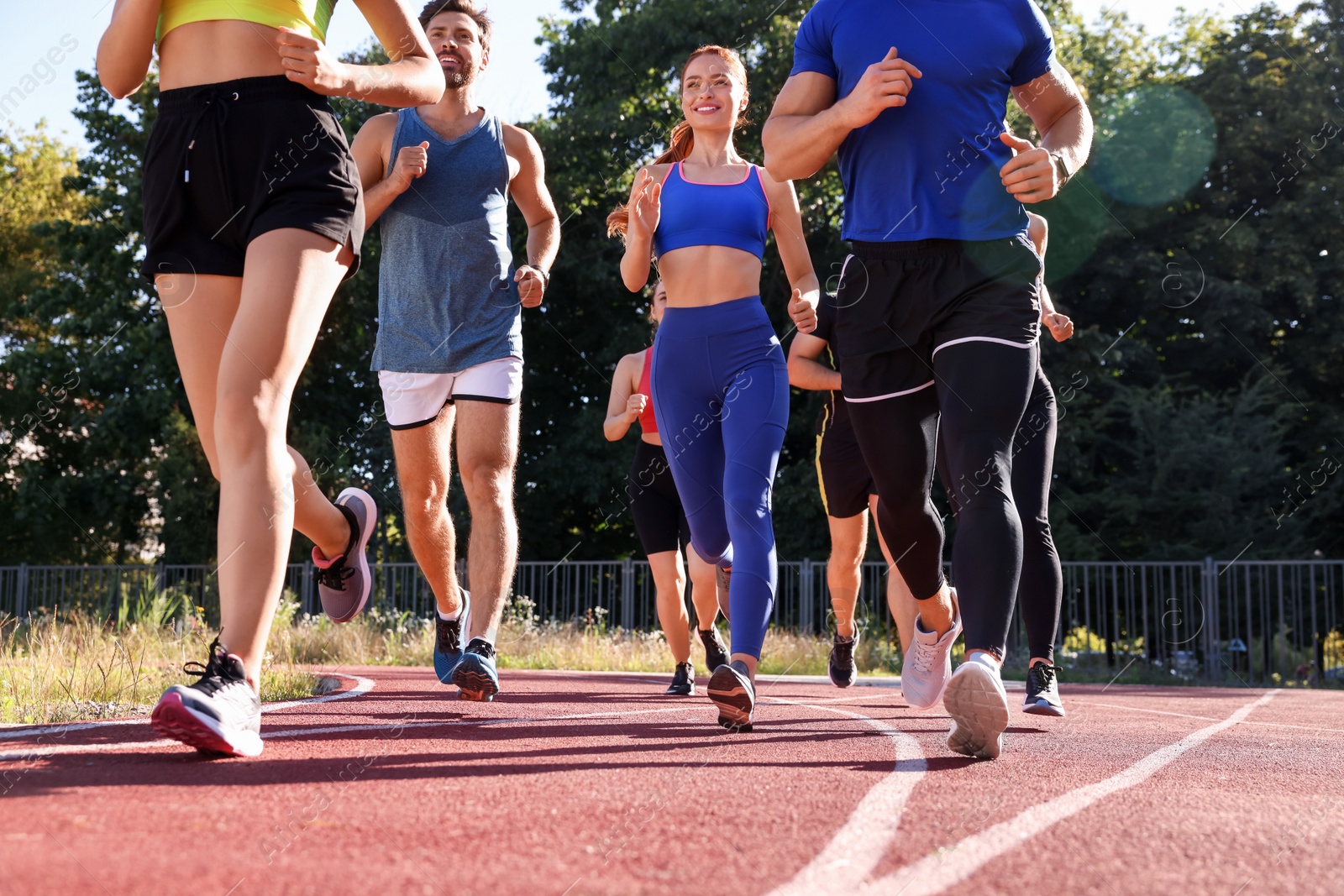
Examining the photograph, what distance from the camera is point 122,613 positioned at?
36.1ft

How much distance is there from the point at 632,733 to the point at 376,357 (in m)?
2.25

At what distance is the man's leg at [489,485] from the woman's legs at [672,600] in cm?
167

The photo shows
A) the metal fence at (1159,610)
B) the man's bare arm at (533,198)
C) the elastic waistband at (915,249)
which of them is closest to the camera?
the elastic waistband at (915,249)

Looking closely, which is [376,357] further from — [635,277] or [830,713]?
[830,713]

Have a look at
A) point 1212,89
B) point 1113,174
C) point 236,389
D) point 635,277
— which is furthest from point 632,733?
point 1212,89

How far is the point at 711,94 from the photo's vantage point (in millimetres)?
5020

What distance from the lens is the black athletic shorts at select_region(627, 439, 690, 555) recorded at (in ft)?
22.0

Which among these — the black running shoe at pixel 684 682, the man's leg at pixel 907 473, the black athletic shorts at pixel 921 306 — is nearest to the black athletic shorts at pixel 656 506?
the black running shoe at pixel 684 682

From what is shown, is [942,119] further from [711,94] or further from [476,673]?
[476,673]

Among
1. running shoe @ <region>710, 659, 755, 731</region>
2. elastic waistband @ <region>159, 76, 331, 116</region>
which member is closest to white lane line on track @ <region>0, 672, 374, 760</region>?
running shoe @ <region>710, 659, 755, 731</region>

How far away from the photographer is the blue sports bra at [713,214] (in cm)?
487

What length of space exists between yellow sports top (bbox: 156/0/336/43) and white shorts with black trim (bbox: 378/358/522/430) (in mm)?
1863

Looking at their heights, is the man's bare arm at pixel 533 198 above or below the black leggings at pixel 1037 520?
above

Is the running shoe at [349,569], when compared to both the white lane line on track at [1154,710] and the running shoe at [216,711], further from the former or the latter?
the white lane line on track at [1154,710]
